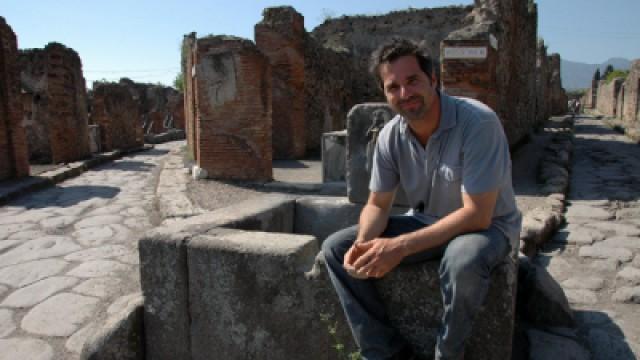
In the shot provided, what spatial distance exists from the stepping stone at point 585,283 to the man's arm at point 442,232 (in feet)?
6.87

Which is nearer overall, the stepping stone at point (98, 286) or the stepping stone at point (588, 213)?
the stepping stone at point (98, 286)

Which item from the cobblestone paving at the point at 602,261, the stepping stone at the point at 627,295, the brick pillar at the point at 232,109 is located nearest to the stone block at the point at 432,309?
the cobblestone paving at the point at 602,261

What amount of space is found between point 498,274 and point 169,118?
26377mm

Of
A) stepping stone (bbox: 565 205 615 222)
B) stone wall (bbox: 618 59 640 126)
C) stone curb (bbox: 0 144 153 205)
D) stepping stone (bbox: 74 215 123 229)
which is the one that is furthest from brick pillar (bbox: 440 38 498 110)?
stone wall (bbox: 618 59 640 126)

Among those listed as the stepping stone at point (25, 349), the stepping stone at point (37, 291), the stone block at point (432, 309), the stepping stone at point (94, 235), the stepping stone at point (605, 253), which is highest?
the stone block at point (432, 309)

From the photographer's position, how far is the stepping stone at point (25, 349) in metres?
2.92

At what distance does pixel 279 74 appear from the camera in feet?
38.5

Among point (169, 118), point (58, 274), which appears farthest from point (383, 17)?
point (58, 274)

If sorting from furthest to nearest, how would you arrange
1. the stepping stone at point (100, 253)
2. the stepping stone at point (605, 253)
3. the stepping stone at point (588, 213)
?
the stepping stone at point (588, 213) → the stepping stone at point (100, 253) → the stepping stone at point (605, 253)

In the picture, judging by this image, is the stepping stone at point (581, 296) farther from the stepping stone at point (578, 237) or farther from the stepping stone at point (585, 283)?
the stepping stone at point (578, 237)

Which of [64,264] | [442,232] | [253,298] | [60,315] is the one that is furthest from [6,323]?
[442,232]

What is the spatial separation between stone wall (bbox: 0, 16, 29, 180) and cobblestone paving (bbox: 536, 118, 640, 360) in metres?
8.50

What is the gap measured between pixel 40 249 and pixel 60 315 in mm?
1841

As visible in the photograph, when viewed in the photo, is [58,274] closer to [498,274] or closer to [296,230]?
[296,230]
